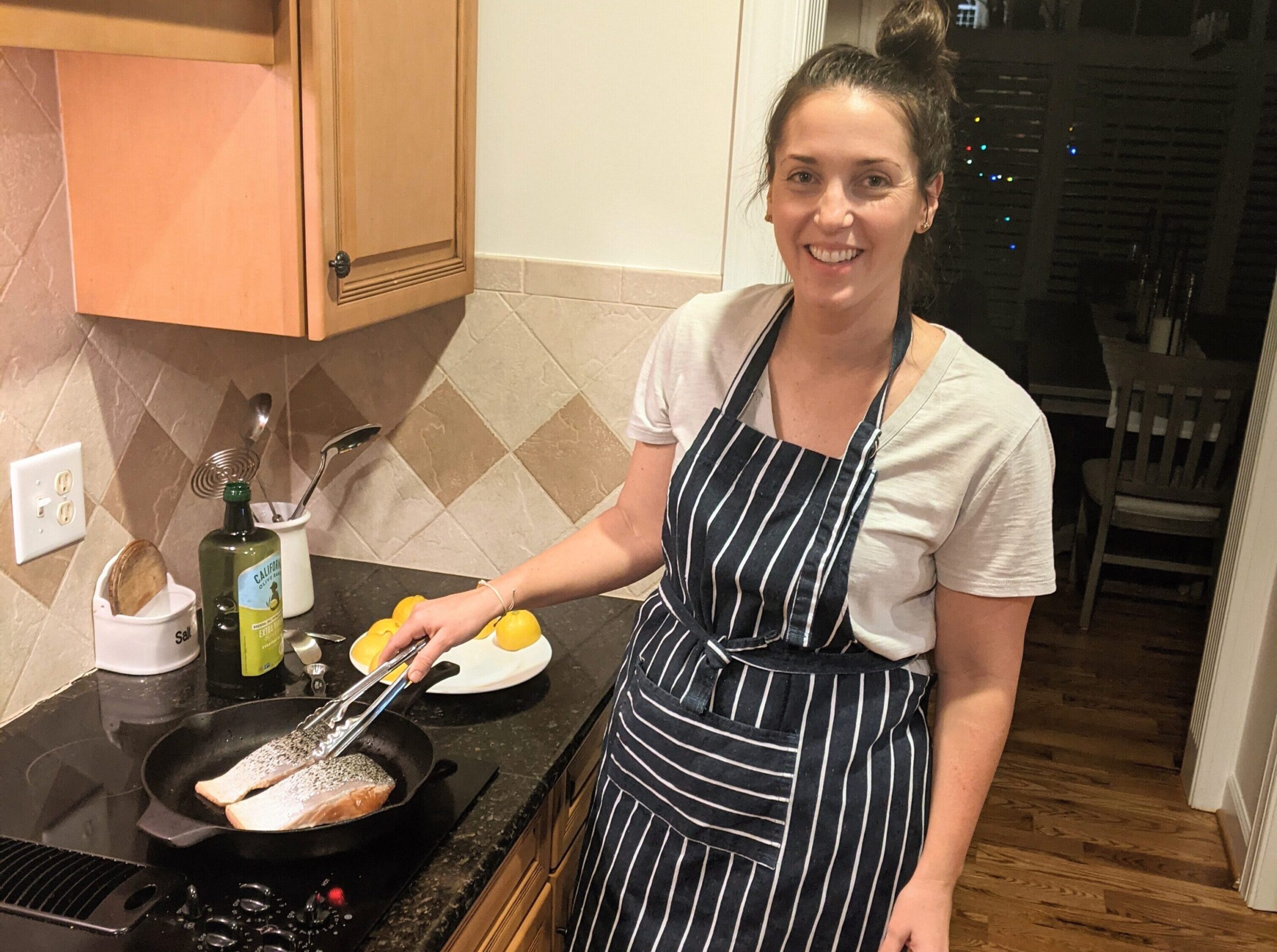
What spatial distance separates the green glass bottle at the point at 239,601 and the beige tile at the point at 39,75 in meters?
0.48

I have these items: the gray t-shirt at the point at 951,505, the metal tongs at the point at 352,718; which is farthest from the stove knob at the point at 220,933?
the gray t-shirt at the point at 951,505

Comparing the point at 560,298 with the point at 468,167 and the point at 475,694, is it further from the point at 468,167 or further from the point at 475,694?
the point at 475,694

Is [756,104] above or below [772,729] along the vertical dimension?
above

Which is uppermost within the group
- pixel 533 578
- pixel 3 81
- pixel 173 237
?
pixel 3 81

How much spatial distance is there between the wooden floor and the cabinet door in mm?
1818

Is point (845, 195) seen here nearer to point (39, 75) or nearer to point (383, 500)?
point (39, 75)

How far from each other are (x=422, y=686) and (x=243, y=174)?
0.61 m

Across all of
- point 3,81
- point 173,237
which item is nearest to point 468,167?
point 173,237

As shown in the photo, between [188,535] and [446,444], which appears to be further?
[446,444]

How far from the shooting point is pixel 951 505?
1.15m

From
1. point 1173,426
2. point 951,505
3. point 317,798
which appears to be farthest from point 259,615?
point 1173,426

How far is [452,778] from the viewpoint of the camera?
1.25m

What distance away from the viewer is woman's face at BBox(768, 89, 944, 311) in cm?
111

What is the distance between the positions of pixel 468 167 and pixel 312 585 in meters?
0.70
